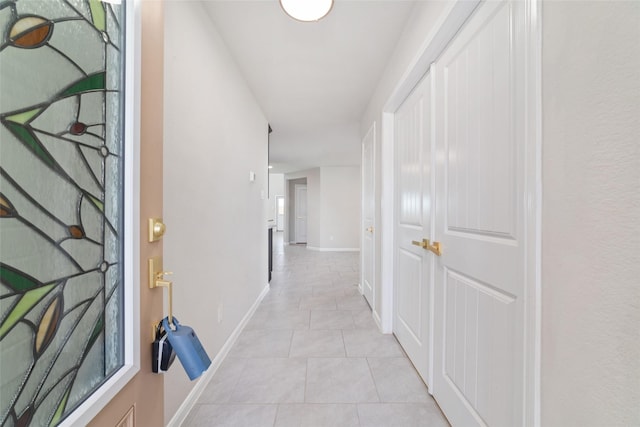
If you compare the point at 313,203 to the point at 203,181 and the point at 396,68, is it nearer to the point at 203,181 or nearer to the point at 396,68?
the point at 396,68

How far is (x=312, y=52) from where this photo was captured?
2.21m

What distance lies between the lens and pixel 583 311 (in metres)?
0.65

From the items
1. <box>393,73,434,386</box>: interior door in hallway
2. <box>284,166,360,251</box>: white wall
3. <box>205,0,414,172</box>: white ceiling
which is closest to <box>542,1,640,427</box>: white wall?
<box>393,73,434,386</box>: interior door in hallway

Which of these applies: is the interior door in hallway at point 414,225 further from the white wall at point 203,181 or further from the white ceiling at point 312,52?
the white wall at point 203,181

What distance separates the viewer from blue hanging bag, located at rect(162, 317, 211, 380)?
2.56ft

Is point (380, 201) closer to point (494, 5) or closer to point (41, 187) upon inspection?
point (494, 5)

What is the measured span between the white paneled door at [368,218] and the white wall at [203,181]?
1409 millimetres

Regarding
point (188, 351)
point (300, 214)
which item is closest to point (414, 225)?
point (188, 351)

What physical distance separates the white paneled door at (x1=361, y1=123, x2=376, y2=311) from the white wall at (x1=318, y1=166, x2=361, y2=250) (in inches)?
162

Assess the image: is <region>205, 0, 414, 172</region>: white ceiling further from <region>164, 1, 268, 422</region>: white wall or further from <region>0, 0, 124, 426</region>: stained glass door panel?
<region>0, 0, 124, 426</region>: stained glass door panel

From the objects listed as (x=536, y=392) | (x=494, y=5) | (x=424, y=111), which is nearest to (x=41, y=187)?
(x=536, y=392)

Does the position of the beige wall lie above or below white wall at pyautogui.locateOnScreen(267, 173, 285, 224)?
below

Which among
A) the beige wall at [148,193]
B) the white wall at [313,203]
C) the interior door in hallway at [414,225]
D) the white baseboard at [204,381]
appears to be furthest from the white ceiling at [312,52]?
the white wall at [313,203]

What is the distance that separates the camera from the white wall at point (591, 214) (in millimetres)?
555
